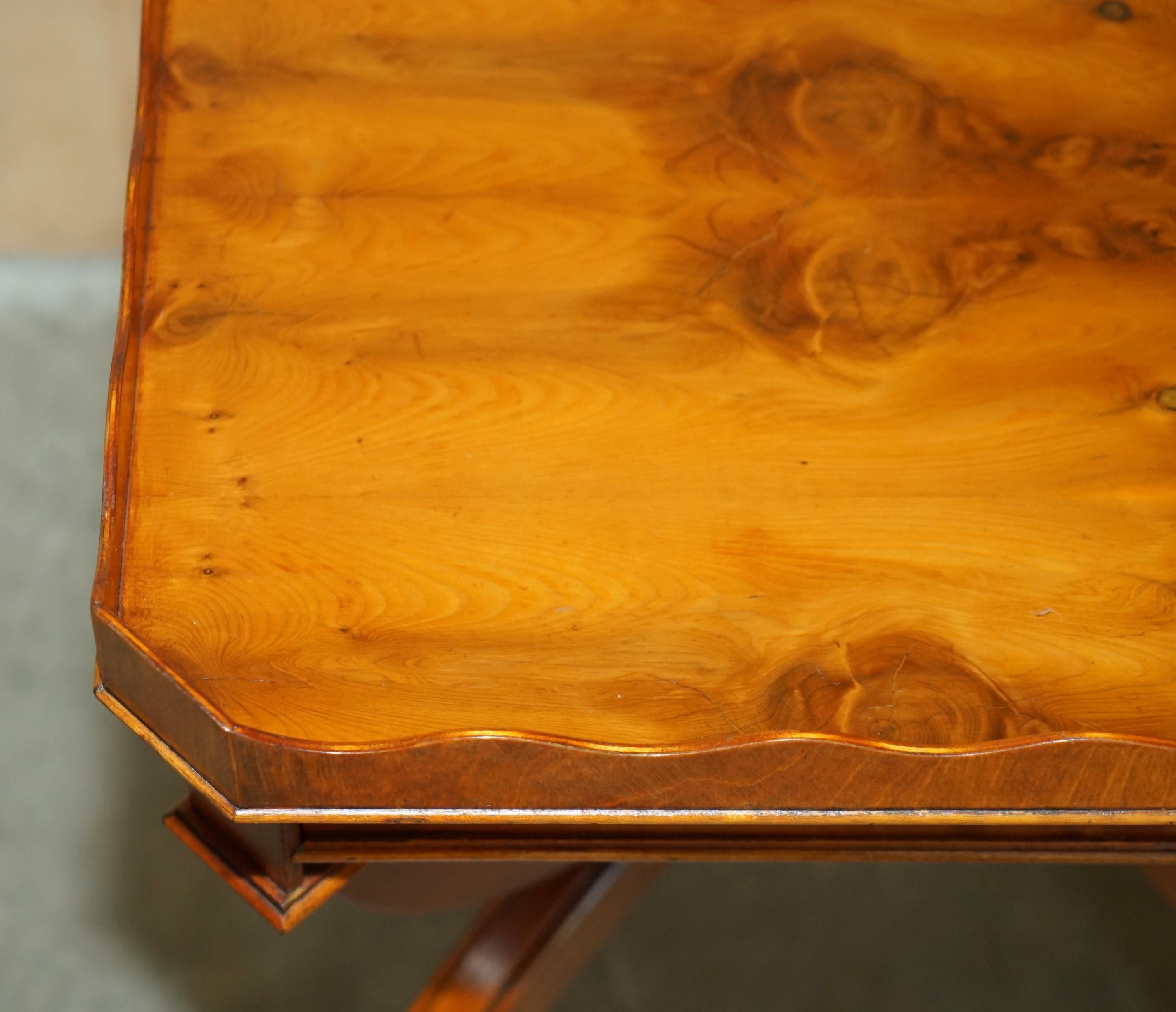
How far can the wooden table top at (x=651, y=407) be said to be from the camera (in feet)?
2.02

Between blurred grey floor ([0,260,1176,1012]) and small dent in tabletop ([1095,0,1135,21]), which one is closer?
small dent in tabletop ([1095,0,1135,21])

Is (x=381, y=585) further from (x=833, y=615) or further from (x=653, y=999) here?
(x=653, y=999)

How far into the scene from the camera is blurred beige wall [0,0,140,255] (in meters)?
1.50

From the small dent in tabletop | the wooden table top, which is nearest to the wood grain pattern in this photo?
the wooden table top

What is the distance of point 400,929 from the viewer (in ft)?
3.92

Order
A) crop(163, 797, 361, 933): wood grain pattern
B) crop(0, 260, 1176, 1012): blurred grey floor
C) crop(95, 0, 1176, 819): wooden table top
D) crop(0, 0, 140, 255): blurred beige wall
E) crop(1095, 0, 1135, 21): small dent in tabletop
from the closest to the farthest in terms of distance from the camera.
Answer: crop(95, 0, 1176, 819): wooden table top, crop(163, 797, 361, 933): wood grain pattern, crop(1095, 0, 1135, 21): small dent in tabletop, crop(0, 260, 1176, 1012): blurred grey floor, crop(0, 0, 140, 255): blurred beige wall

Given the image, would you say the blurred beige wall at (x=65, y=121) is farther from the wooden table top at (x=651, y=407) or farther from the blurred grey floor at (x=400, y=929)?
the wooden table top at (x=651, y=407)

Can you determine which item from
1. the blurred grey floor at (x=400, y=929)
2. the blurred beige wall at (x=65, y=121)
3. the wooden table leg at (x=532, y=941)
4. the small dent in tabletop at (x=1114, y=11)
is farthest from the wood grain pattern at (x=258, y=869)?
the blurred beige wall at (x=65, y=121)

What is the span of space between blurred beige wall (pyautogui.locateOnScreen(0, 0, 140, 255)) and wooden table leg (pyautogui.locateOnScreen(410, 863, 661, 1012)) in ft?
3.31

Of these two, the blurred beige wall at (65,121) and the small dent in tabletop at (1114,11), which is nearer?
the small dent in tabletop at (1114,11)

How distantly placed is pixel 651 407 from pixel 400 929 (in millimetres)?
641

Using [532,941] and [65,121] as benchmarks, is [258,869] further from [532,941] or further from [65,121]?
[65,121]

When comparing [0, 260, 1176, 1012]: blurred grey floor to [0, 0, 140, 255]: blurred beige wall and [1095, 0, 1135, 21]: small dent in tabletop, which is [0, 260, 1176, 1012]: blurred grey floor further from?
[1095, 0, 1135, 21]: small dent in tabletop

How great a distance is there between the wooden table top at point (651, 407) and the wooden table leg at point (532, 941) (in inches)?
16.6
